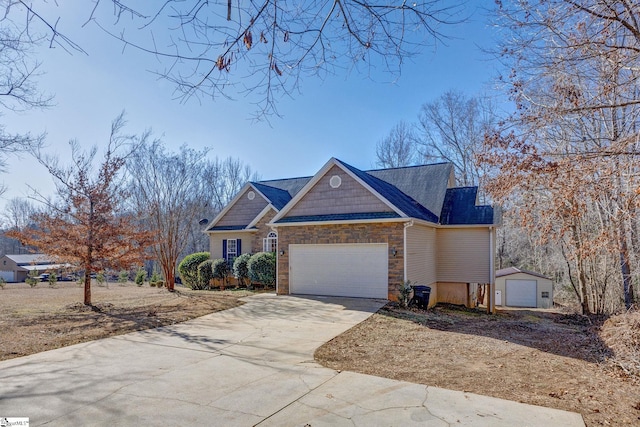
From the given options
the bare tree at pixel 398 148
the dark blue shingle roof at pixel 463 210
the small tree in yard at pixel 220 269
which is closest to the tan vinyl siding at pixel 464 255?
the dark blue shingle roof at pixel 463 210

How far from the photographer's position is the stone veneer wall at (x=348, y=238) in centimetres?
1280

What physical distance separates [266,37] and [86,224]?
11.0 metres

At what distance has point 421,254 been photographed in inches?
563

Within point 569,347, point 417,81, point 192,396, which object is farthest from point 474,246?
point 192,396

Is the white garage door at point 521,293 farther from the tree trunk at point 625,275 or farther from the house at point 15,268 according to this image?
the house at point 15,268

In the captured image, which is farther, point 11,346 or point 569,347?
point 569,347

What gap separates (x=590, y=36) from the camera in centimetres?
606

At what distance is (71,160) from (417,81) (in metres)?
12.3

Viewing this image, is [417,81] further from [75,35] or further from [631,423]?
[631,423]

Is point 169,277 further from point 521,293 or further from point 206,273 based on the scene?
point 521,293

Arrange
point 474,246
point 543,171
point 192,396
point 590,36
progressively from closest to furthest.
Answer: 1. point 192,396
2. point 590,36
3. point 543,171
4. point 474,246

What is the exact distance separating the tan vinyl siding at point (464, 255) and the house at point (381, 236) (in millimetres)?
38

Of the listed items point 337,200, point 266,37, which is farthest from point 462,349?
point 337,200

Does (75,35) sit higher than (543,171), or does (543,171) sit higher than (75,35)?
(75,35)
